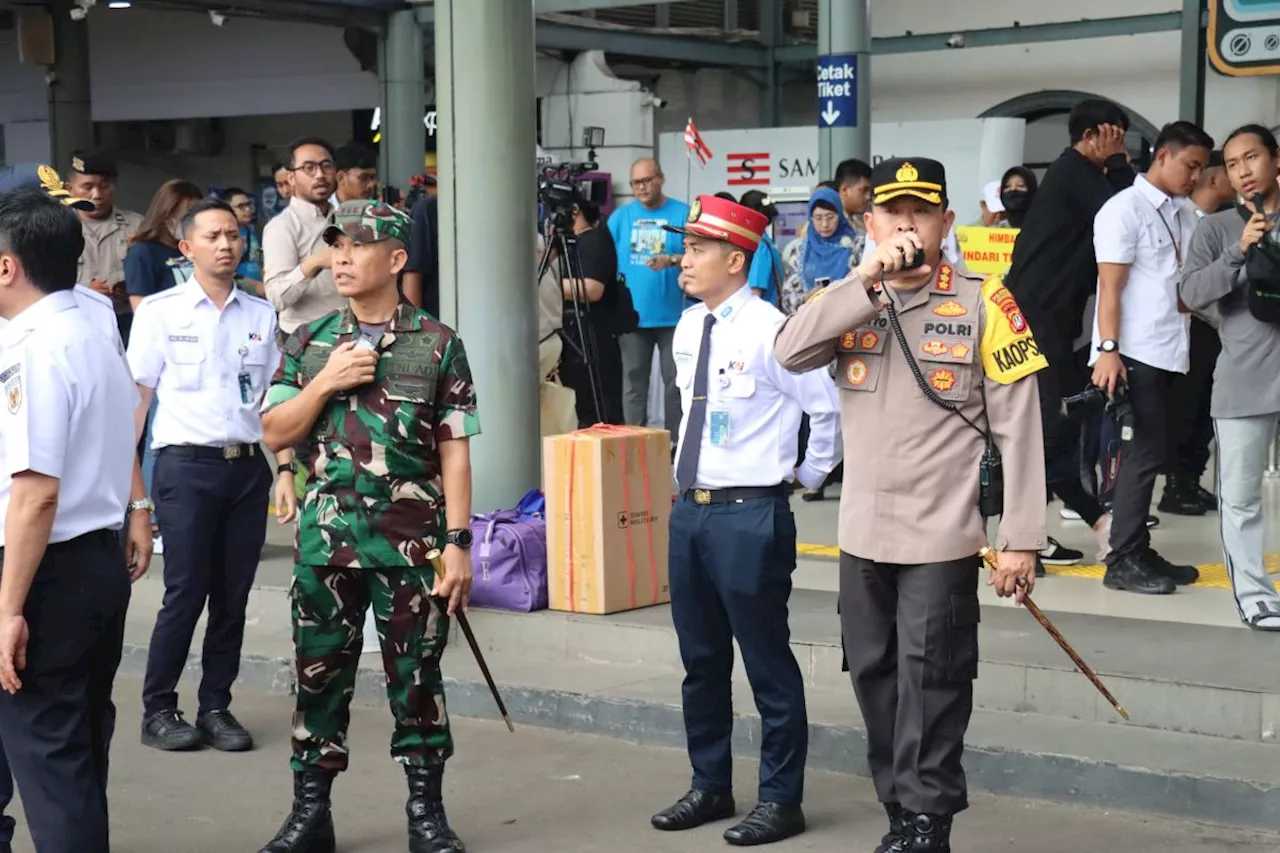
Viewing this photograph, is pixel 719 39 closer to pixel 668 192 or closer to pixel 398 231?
pixel 668 192

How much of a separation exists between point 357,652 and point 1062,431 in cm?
386

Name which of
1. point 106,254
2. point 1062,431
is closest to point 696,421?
point 1062,431

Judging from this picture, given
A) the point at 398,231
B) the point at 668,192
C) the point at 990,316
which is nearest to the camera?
the point at 990,316

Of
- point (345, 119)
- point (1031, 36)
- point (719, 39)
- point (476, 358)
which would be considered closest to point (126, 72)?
point (345, 119)

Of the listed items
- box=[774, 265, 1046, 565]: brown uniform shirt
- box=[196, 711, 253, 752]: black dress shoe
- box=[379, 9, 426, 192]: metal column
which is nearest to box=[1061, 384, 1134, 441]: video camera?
box=[774, 265, 1046, 565]: brown uniform shirt

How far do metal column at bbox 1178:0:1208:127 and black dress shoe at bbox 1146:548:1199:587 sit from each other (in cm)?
965

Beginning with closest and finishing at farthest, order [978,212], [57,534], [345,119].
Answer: [57,534] → [978,212] → [345,119]

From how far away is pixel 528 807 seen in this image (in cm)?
589

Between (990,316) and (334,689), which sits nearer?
(990,316)

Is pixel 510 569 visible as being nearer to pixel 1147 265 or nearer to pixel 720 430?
pixel 720 430

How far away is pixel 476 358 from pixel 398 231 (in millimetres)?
2929

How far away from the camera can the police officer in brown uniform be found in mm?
4691

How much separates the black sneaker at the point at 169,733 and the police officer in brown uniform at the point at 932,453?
290 centimetres

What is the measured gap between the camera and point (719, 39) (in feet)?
71.6
